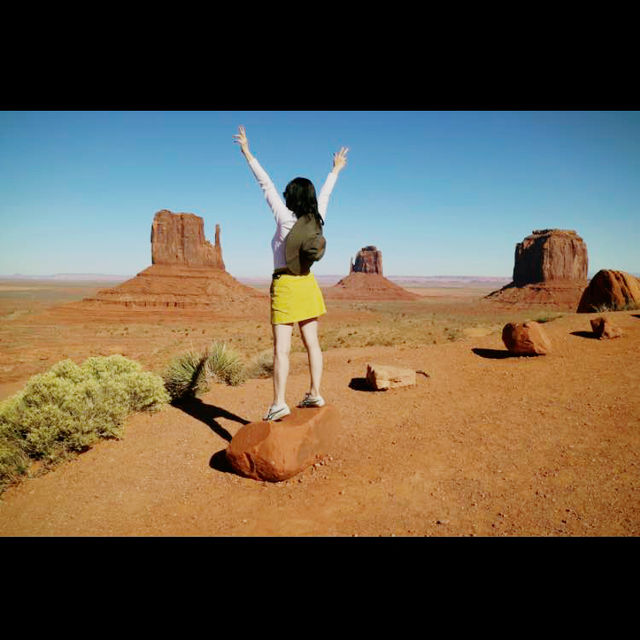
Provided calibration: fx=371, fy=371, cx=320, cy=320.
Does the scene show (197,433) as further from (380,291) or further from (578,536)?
(380,291)

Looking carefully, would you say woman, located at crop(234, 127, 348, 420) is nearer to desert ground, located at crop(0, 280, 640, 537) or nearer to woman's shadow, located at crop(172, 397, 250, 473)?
woman's shadow, located at crop(172, 397, 250, 473)

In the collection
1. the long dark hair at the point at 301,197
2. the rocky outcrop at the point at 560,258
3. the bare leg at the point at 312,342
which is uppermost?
the rocky outcrop at the point at 560,258

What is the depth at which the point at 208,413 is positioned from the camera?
5645 millimetres

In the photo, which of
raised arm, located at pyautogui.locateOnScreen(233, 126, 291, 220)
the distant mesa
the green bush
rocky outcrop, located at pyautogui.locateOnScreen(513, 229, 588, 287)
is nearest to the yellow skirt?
raised arm, located at pyautogui.locateOnScreen(233, 126, 291, 220)

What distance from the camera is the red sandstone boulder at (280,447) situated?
3.64 metres

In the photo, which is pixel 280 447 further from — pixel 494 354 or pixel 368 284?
pixel 368 284

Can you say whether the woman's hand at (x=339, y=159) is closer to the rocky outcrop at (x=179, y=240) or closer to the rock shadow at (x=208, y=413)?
the rock shadow at (x=208, y=413)

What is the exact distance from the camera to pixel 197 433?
16.1 feet

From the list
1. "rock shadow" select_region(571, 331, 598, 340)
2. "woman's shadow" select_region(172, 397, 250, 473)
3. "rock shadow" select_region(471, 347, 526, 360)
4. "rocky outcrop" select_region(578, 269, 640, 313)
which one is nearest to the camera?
"woman's shadow" select_region(172, 397, 250, 473)

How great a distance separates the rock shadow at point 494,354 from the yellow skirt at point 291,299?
4971 millimetres

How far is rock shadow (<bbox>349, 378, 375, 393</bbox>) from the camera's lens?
20.4ft

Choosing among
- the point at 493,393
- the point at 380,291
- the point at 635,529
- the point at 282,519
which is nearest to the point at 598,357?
the point at 493,393

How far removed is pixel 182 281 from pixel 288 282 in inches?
2395

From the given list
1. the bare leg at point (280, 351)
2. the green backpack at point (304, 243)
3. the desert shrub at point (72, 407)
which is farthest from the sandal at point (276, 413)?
the desert shrub at point (72, 407)
